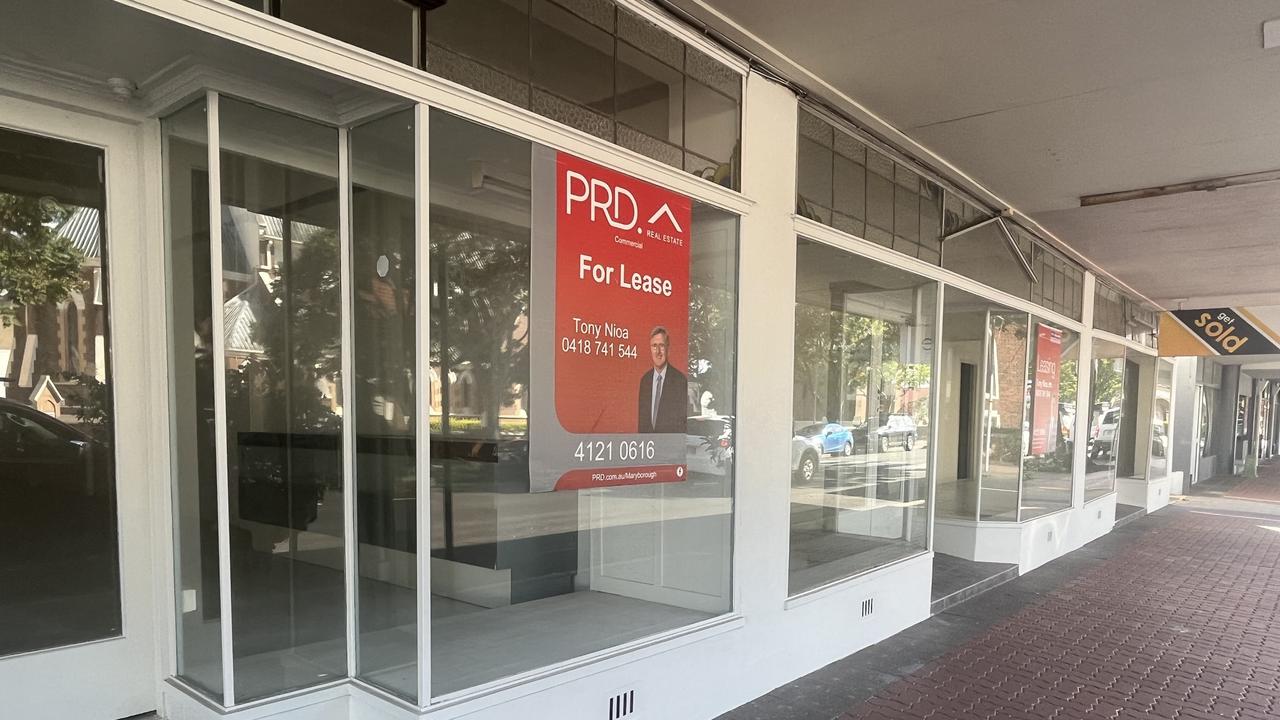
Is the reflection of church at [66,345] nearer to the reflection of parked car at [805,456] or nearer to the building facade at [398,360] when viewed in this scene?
the building facade at [398,360]

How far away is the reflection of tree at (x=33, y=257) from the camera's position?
280 cm

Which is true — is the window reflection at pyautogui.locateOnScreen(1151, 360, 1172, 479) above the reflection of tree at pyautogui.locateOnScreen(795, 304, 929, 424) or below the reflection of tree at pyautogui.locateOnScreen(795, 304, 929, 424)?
below

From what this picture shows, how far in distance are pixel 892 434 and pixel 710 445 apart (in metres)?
2.84

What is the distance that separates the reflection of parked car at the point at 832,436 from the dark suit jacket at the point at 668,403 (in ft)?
4.45

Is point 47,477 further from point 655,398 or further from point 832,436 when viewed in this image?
point 832,436

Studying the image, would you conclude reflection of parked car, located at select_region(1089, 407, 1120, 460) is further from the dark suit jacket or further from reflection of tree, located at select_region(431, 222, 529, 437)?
reflection of tree, located at select_region(431, 222, 529, 437)

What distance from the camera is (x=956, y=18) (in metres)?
3.88

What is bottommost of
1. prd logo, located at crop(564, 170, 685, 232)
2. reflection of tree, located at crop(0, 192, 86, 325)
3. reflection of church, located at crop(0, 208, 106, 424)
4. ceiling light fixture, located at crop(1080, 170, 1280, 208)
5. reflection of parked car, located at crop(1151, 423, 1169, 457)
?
reflection of parked car, located at crop(1151, 423, 1169, 457)

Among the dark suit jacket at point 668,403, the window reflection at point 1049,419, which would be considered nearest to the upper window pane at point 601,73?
the dark suit jacket at point 668,403

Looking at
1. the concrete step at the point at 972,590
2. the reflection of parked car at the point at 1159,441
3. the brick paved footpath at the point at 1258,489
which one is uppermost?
the reflection of parked car at the point at 1159,441

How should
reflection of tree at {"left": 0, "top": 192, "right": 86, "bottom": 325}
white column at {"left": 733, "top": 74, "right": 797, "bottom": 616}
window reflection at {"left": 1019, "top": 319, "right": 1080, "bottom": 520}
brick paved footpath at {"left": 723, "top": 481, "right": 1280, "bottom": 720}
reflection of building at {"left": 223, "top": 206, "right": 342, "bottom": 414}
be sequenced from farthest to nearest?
window reflection at {"left": 1019, "top": 319, "right": 1080, "bottom": 520} → brick paved footpath at {"left": 723, "top": 481, "right": 1280, "bottom": 720} → white column at {"left": 733, "top": 74, "right": 797, "bottom": 616} → reflection of building at {"left": 223, "top": 206, "right": 342, "bottom": 414} → reflection of tree at {"left": 0, "top": 192, "right": 86, "bottom": 325}

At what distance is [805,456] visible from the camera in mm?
5242

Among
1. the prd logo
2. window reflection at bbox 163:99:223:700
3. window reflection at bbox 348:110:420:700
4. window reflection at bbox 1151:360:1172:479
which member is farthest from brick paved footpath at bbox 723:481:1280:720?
window reflection at bbox 1151:360:1172:479

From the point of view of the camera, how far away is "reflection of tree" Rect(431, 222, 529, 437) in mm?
3904
